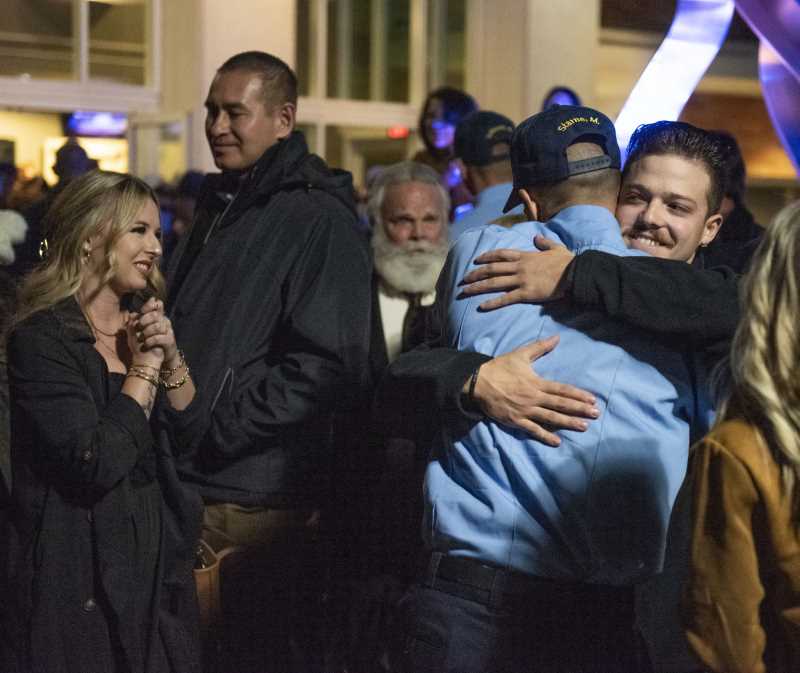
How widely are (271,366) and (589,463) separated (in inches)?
→ 62.5

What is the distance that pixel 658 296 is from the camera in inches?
88.4

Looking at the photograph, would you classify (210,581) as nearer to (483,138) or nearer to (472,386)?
(472,386)

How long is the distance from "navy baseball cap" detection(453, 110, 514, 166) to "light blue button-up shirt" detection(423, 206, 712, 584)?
8.65 ft

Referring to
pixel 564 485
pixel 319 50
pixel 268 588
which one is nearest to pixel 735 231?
pixel 268 588

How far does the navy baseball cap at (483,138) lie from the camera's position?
4.98 m

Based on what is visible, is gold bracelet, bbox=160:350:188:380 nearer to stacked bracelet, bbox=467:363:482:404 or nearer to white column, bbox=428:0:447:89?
stacked bracelet, bbox=467:363:482:404

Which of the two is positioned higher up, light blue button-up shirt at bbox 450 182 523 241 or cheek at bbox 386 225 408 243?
light blue button-up shirt at bbox 450 182 523 241

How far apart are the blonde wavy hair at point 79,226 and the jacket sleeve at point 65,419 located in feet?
0.63

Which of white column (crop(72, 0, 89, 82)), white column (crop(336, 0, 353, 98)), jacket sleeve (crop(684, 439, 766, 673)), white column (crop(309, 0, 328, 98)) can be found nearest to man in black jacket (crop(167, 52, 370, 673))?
jacket sleeve (crop(684, 439, 766, 673))

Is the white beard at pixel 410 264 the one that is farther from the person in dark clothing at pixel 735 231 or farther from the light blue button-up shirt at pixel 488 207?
the person in dark clothing at pixel 735 231

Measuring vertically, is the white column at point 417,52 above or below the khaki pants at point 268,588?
above

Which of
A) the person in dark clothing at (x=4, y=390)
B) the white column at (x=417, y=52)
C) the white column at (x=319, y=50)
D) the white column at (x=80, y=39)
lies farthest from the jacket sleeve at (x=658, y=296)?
the white column at (x=417, y=52)

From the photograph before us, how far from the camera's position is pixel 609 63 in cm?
1063

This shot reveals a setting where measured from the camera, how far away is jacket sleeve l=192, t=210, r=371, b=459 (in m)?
3.54
